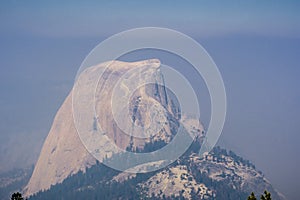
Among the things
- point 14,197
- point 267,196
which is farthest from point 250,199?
point 14,197

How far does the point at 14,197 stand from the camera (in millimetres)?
66625

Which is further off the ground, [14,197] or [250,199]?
[14,197]

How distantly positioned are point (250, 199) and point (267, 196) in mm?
2390

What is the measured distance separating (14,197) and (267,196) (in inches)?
959

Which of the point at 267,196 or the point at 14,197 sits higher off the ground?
the point at 14,197

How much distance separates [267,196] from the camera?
2640 inches

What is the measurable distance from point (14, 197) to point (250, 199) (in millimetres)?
22520

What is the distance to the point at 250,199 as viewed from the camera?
215ft

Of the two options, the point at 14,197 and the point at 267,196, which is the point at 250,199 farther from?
the point at 14,197
